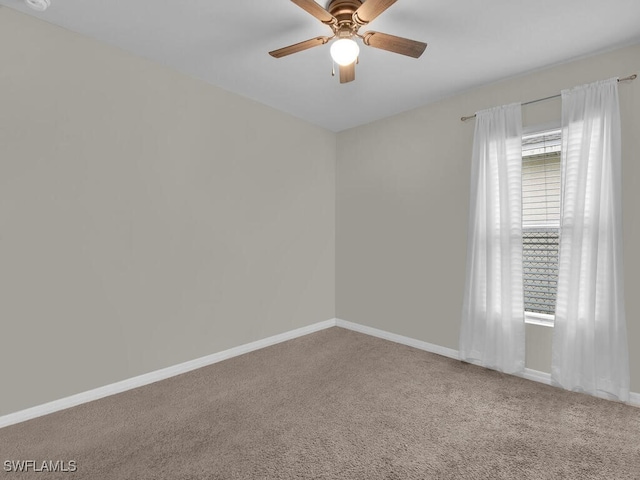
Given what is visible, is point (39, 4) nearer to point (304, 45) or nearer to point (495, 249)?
point (304, 45)

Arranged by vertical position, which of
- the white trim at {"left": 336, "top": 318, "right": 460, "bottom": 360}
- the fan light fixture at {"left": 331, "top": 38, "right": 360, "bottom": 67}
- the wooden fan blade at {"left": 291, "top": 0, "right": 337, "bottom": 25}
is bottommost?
the white trim at {"left": 336, "top": 318, "right": 460, "bottom": 360}

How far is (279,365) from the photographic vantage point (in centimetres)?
302

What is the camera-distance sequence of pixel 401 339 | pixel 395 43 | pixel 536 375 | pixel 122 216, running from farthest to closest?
pixel 401 339
pixel 536 375
pixel 122 216
pixel 395 43

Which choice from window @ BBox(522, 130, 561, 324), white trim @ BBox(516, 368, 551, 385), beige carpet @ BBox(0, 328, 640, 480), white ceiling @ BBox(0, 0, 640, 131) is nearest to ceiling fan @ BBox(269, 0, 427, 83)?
white ceiling @ BBox(0, 0, 640, 131)

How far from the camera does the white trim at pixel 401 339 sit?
10.7 feet

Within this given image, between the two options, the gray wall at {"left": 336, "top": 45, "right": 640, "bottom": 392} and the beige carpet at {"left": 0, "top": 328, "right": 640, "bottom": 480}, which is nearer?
the beige carpet at {"left": 0, "top": 328, "right": 640, "bottom": 480}

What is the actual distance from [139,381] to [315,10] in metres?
2.97

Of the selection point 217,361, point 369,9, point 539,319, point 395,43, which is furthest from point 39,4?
point 539,319

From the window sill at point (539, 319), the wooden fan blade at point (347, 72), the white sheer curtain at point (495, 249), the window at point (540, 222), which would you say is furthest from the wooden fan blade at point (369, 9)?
the window sill at point (539, 319)

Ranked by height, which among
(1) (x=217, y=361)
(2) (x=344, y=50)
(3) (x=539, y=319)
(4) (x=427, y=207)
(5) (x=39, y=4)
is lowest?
(1) (x=217, y=361)

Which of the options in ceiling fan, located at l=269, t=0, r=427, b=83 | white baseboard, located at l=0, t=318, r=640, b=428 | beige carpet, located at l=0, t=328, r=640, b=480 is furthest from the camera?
white baseboard, located at l=0, t=318, r=640, b=428

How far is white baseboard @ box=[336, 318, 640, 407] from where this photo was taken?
2.63 m

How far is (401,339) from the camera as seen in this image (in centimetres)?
367

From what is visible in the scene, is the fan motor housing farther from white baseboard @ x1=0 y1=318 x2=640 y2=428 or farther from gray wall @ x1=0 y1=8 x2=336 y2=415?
white baseboard @ x1=0 y1=318 x2=640 y2=428
